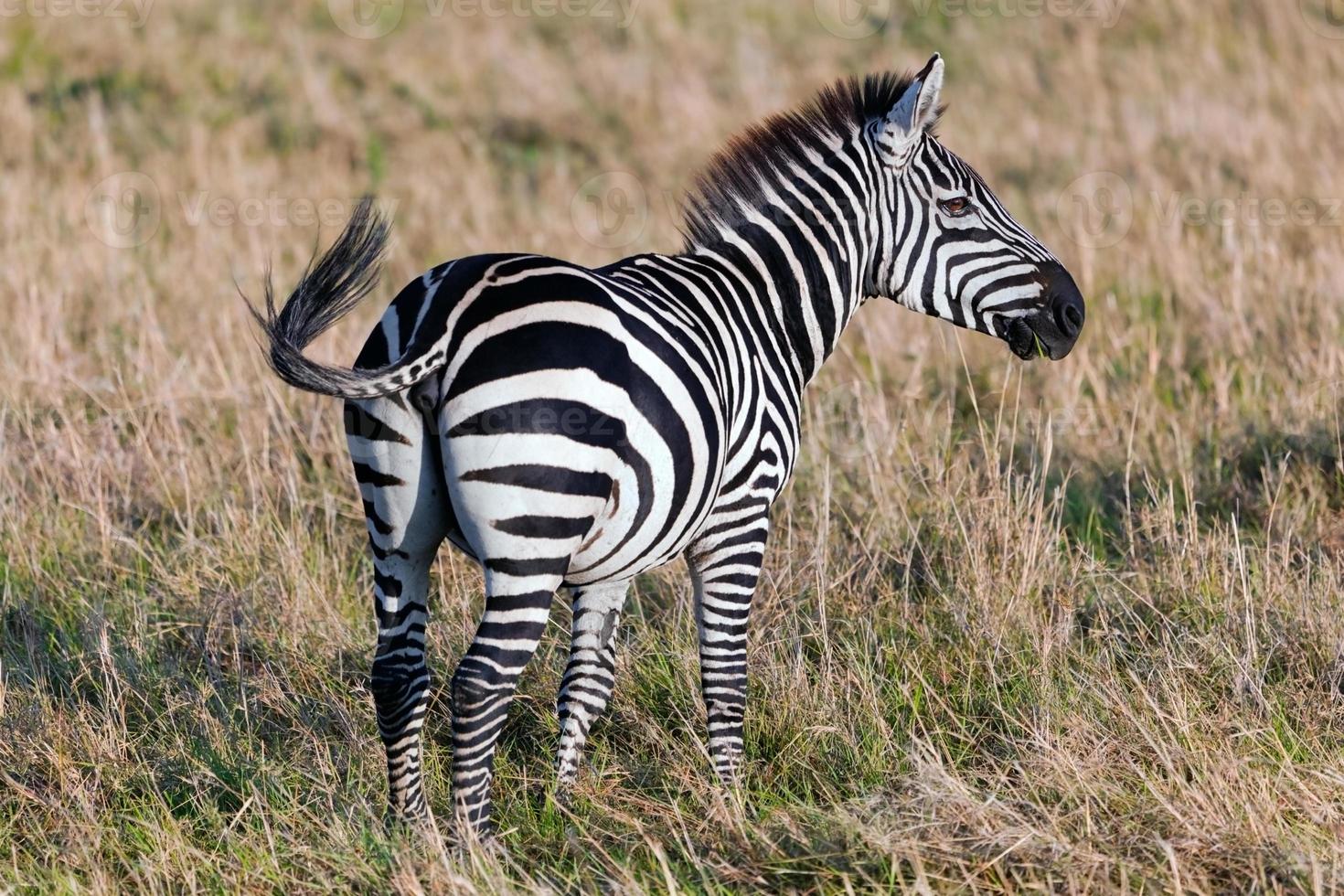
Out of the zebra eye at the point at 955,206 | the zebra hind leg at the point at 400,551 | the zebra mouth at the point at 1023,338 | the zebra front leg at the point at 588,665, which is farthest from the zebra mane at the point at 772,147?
the zebra hind leg at the point at 400,551

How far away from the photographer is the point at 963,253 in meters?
4.19

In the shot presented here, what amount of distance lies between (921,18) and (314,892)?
47.1 feet

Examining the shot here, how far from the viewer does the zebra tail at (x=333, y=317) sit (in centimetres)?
309

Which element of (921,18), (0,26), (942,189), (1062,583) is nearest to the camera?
(942,189)

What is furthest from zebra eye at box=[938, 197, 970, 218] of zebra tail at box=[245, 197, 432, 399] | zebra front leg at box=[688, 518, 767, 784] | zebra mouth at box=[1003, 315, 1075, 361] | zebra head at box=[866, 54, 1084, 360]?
zebra tail at box=[245, 197, 432, 399]

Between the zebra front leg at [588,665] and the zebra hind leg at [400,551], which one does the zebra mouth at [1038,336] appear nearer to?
the zebra front leg at [588,665]

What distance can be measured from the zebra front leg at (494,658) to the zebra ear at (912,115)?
1.79 m

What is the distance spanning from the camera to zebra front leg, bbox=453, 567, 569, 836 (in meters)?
3.18

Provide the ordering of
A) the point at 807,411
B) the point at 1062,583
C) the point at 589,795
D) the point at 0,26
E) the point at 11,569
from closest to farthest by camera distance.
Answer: the point at 589,795 → the point at 1062,583 → the point at 11,569 → the point at 807,411 → the point at 0,26

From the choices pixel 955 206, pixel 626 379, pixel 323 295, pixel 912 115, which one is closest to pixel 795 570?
pixel 955 206

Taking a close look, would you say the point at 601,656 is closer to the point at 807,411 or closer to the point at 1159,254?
the point at 807,411

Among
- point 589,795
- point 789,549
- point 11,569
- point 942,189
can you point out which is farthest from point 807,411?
point 11,569

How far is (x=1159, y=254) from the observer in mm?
8797

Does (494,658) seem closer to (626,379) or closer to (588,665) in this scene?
(626,379)
